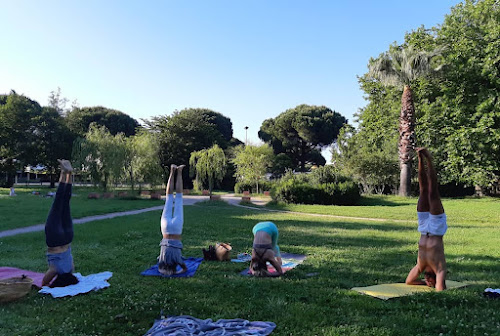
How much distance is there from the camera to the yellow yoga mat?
4.98 meters

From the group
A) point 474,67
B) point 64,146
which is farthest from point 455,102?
point 64,146

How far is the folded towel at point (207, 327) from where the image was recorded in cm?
371

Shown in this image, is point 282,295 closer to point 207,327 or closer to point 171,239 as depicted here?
point 207,327

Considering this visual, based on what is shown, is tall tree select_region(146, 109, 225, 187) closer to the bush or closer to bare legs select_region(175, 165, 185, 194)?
the bush

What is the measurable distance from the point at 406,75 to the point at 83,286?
891 inches

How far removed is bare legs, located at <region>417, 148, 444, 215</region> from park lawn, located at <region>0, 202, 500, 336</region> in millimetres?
1207

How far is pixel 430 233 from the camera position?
214 inches

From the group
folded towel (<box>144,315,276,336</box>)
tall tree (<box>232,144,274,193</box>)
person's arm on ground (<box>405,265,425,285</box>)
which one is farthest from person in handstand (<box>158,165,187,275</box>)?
tall tree (<box>232,144,274,193</box>)

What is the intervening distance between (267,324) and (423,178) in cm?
339

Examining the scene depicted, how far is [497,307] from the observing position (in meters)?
4.54

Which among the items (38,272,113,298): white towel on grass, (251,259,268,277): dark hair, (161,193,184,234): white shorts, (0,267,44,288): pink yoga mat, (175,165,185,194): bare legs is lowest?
(0,267,44,288): pink yoga mat

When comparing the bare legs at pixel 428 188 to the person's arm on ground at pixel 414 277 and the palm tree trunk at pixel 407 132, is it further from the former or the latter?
the palm tree trunk at pixel 407 132

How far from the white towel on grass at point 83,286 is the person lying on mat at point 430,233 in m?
4.66

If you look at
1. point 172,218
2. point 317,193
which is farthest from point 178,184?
point 317,193
